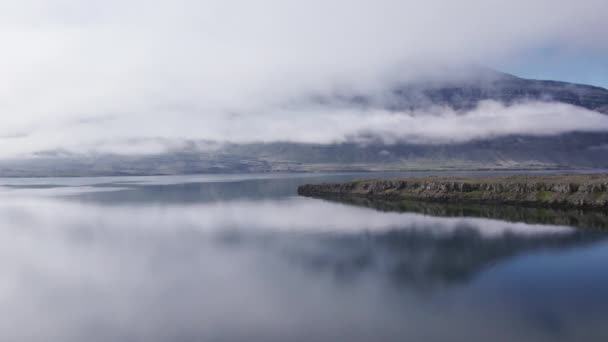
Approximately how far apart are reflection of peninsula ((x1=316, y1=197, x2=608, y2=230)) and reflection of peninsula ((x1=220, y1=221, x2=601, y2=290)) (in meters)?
8.82

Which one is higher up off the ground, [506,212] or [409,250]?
[506,212]

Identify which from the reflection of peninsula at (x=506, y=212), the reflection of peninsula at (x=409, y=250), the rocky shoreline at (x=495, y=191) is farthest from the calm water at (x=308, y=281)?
the rocky shoreline at (x=495, y=191)

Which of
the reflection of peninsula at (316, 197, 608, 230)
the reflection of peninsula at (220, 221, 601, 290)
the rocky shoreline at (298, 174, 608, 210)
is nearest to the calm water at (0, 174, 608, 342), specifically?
the reflection of peninsula at (220, 221, 601, 290)

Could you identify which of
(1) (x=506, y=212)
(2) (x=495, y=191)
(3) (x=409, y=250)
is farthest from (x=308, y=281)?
(2) (x=495, y=191)

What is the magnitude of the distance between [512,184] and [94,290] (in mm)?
80343

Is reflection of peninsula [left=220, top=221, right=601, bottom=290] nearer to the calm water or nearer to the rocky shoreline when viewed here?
the calm water

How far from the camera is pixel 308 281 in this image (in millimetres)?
34312

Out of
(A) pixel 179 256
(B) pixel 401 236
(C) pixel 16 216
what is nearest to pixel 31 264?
(A) pixel 179 256

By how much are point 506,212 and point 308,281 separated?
51.4 m

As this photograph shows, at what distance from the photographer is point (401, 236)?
5434cm

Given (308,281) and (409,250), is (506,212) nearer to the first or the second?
(409,250)

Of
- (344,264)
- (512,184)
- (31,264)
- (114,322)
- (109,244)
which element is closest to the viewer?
(114,322)

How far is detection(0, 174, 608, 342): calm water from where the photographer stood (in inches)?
969

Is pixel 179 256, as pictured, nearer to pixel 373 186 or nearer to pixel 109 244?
pixel 109 244
